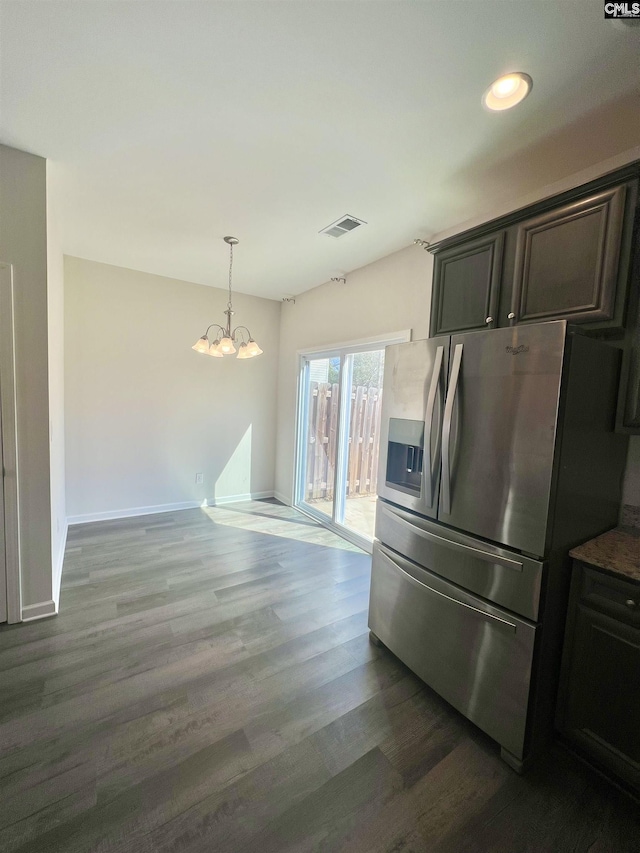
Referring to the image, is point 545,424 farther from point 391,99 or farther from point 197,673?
point 197,673

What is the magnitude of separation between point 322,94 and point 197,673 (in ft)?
9.74

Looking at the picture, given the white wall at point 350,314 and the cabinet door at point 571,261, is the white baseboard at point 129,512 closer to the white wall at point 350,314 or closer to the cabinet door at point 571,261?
the white wall at point 350,314

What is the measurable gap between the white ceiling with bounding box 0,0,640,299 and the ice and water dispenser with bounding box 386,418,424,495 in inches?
58.9

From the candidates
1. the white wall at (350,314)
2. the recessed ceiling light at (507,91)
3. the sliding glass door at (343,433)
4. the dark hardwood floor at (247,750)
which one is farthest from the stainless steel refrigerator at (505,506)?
the sliding glass door at (343,433)

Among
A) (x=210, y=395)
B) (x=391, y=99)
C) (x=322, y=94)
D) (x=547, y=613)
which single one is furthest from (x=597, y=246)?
(x=210, y=395)

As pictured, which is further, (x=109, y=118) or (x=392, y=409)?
(x=392, y=409)

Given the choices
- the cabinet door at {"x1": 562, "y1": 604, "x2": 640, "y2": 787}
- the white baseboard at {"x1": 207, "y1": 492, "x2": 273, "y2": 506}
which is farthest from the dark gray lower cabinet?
the white baseboard at {"x1": 207, "y1": 492, "x2": 273, "y2": 506}

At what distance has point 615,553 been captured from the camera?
56.7 inches

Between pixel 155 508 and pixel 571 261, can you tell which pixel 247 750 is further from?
pixel 155 508

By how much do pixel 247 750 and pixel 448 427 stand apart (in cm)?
170

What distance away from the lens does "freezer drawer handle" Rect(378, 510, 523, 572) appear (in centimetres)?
143

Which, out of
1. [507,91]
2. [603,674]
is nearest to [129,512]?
[603,674]

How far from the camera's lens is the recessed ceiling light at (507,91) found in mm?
1376

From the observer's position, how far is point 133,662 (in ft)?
6.35
